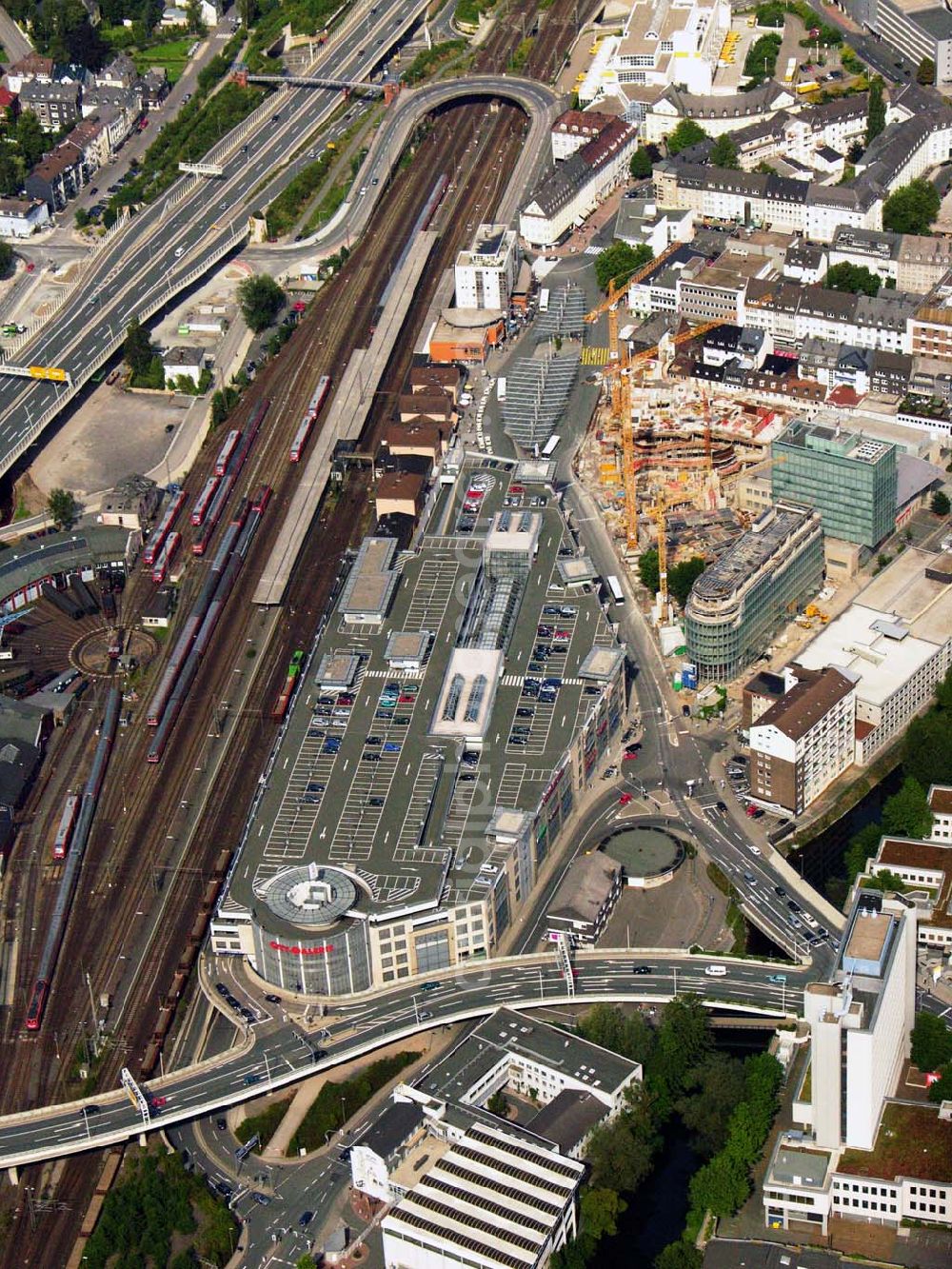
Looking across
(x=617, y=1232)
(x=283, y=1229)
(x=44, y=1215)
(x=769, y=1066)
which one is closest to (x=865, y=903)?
(x=769, y=1066)

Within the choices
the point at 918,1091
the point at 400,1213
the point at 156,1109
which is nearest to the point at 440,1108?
the point at 400,1213

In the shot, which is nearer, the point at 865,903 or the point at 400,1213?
the point at 400,1213

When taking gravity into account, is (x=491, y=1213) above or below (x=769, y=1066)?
below

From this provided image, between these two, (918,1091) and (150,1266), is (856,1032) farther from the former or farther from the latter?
(150,1266)

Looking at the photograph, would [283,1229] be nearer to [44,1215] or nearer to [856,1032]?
[44,1215]

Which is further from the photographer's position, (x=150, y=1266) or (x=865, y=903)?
(x=865, y=903)

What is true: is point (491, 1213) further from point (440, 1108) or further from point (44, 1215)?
point (44, 1215)

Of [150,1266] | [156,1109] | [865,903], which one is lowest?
[150,1266]

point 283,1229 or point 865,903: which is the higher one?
point 865,903
